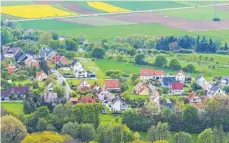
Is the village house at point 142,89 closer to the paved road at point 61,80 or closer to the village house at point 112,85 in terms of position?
the village house at point 112,85

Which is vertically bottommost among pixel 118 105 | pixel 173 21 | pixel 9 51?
pixel 118 105

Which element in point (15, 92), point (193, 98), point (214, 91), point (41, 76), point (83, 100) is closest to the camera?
point (83, 100)

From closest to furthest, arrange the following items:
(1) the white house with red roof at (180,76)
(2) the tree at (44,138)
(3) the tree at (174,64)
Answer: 1. (2) the tree at (44,138)
2. (1) the white house with red roof at (180,76)
3. (3) the tree at (174,64)

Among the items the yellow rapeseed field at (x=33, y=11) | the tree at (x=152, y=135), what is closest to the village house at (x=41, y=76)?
the tree at (x=152, y=135)

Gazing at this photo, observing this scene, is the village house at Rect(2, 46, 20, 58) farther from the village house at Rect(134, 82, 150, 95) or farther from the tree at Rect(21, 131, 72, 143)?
the tree at Rect(21, 131, 72, 143)

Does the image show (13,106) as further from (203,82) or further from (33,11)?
(33,11)

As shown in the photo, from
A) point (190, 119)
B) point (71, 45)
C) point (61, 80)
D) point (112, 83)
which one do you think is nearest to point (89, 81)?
point (61, 80)

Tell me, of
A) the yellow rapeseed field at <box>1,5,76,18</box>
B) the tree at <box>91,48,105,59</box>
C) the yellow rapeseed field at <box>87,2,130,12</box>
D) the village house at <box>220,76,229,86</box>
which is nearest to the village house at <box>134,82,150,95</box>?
the village house at <box>220,76,229,86</box>
